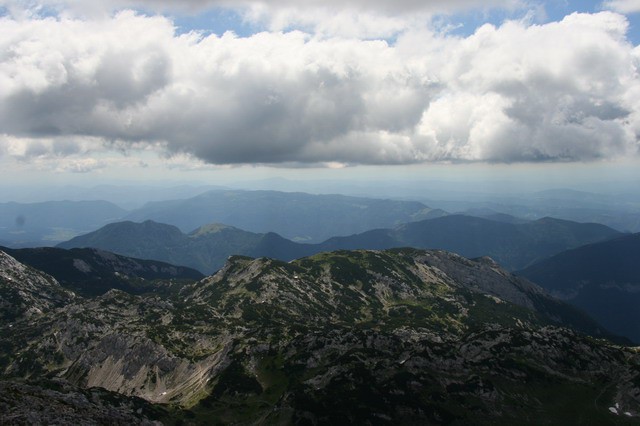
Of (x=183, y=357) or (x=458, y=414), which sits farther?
(x=183, y=357)

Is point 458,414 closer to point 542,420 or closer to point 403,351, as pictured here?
point 542,420

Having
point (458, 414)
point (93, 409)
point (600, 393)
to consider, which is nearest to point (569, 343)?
point (600, 393)

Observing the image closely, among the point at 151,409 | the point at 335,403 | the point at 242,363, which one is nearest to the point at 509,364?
the point at 335,403

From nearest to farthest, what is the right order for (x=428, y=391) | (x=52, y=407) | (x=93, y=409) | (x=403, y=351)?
1. (x=52, y=407)
2. (x=93, y=409)
3. (x=428, y=391)
4. (x=403, y=351)

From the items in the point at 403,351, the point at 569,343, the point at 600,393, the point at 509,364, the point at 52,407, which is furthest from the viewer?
the point at 569,343

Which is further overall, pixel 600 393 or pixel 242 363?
pixel 242 363

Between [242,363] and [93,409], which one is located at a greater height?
Answer: [93,409]

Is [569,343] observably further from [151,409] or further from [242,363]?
[151,409]

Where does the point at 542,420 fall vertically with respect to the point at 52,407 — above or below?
below

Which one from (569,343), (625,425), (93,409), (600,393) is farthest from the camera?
(569,343)
